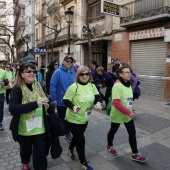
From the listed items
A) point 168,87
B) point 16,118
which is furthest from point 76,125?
point 168,87

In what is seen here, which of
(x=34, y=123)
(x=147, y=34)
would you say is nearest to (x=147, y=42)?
(x=147, y=34)

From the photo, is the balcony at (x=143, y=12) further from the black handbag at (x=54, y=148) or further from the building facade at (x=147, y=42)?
the black handbag at (x=54, y=148)

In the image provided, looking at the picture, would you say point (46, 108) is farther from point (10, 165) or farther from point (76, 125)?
point (10, 165)

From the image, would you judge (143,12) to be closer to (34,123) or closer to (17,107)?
(34,123)

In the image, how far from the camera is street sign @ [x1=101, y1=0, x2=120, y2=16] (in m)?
10.4

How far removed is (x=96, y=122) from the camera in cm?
602

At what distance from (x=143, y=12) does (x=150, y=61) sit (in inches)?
98.3

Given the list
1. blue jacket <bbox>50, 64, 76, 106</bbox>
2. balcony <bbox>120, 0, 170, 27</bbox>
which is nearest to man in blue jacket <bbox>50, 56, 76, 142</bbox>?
blue jacket <bbox>50, 64, 76, 106</bbox>

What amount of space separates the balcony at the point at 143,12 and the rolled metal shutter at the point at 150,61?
3.74 feet

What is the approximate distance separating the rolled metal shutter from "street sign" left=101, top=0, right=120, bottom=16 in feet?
6.37

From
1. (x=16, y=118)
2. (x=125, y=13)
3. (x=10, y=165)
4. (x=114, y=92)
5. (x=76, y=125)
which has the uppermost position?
(x=125, y=13)

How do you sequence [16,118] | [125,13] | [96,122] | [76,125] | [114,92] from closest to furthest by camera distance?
[16,118]
[76,125]
[114,92]
[96,122]
[125,13]

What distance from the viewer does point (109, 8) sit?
36.1 feet

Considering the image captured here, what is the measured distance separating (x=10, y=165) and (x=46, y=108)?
1.38 meters
